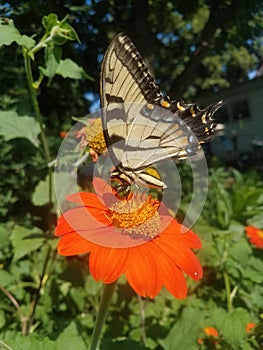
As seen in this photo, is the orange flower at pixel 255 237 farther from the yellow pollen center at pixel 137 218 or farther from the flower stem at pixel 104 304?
→ the flower stem at pixel 104 304

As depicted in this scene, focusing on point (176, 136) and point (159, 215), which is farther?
point (176, 136)

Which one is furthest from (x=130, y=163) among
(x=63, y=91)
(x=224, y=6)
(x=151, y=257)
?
(x=224, y=6)

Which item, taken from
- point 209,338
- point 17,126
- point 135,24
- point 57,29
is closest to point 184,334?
point 209,338

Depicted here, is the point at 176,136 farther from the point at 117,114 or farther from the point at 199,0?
the point at 199,0

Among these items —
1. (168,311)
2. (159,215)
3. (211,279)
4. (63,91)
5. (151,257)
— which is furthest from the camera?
(63,91)

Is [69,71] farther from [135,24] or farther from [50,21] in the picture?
[135,24]

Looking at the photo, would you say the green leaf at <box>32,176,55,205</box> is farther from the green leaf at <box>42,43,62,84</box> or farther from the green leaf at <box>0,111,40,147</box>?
the green leaf at <box>42,43,62,84</box>

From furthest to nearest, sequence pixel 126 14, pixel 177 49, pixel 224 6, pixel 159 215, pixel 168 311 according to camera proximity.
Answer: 1. pixel 177 49
2. pixel 126 14
3. pixel 224 6
4. pixel 168 311
5. pixel 159 215
